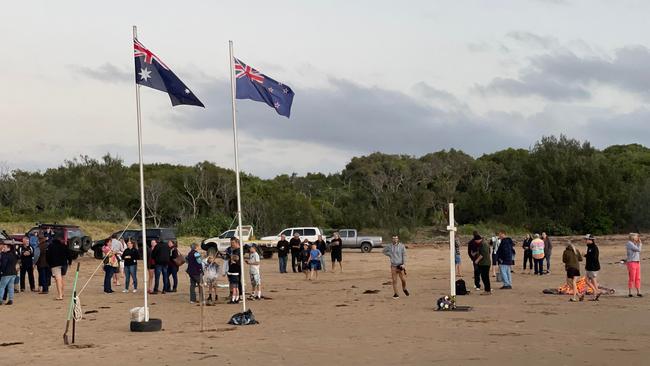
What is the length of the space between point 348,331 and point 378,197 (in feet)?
208

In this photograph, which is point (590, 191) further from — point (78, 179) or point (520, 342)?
point (520, 342)

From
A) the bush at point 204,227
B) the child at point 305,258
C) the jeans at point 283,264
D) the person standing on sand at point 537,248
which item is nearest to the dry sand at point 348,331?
the person standing on sand at point 537,248

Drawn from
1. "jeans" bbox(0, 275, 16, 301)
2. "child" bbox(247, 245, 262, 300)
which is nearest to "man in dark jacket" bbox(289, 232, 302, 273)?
"child" bbox(247, 245, 262, 300)

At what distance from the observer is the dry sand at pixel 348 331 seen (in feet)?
42.3

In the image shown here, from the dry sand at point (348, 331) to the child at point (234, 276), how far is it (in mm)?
514

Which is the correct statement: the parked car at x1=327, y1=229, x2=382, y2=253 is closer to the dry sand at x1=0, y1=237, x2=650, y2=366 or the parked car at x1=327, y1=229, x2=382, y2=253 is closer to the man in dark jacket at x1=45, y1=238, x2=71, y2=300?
the dry sand at x1=0, y1=237, x2=650, y2=366

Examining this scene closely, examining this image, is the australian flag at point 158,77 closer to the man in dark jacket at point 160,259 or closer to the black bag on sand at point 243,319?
the black bag on sand at point 243,319

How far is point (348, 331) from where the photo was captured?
1608 cm

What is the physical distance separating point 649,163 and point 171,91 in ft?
267

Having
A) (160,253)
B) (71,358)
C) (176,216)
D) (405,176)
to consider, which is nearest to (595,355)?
(71,358)

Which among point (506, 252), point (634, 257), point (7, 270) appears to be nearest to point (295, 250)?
point (506, 252)

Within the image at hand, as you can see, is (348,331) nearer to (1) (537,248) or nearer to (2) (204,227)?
(1) (537,248)

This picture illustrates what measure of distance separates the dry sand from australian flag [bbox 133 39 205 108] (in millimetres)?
4649

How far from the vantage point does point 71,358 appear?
13281 millimetres
